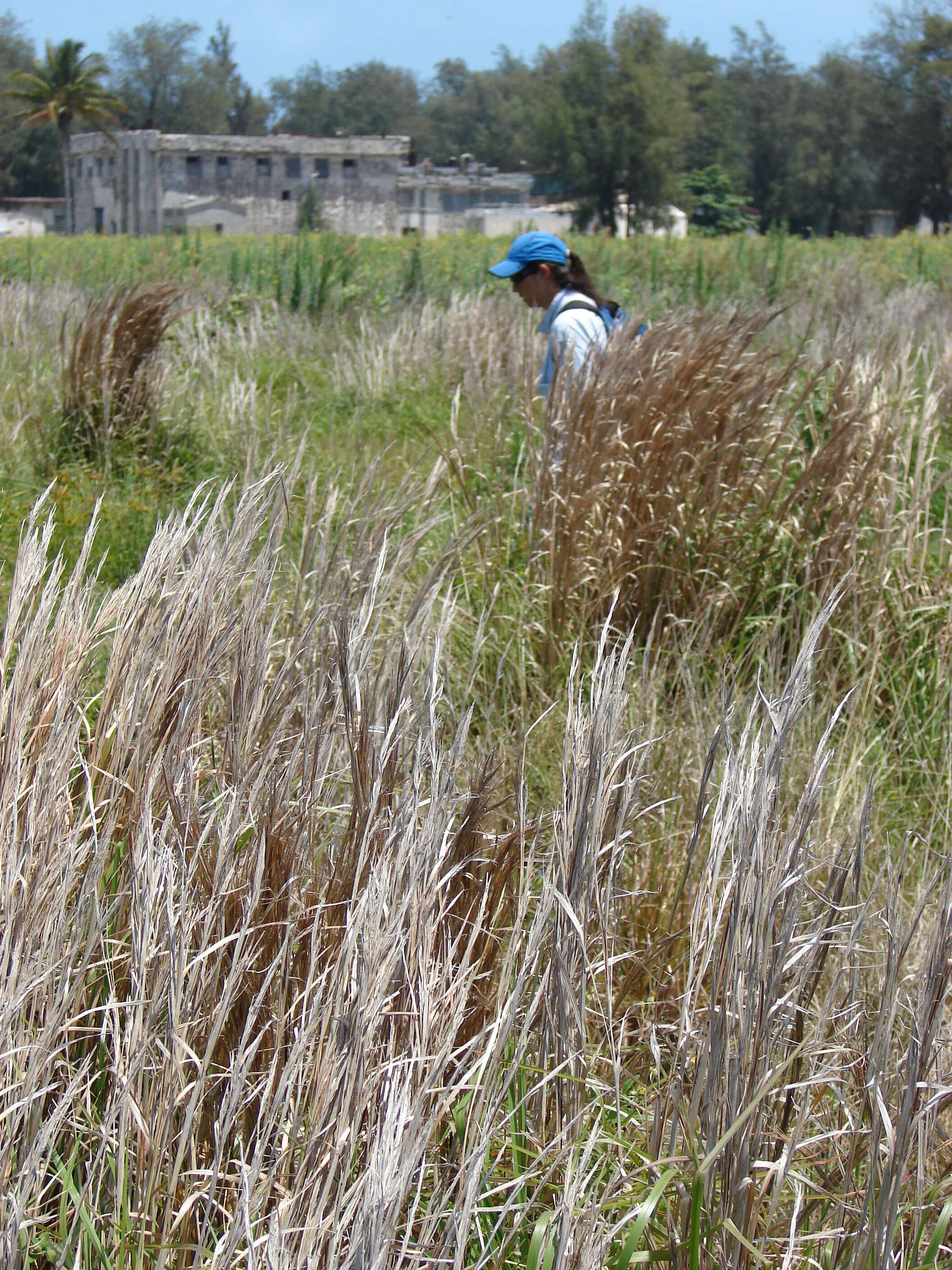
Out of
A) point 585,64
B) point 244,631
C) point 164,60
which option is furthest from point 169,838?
point 164,60

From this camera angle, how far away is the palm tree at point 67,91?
58188mm

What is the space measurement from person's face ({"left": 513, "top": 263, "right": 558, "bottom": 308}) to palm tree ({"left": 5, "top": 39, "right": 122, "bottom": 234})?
5952 centimetres

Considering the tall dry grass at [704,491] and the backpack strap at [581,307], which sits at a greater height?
the backpack strap at [581,307]

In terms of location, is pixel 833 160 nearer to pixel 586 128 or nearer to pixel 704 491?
pixel 586 128

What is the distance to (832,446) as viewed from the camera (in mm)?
3818

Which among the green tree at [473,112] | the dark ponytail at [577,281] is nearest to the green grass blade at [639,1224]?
the dark ponytail at [577,281]

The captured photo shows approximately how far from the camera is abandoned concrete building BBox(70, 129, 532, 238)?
6147cm

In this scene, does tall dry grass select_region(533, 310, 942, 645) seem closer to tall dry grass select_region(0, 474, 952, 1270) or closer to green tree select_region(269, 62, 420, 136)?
tall dry grass select_region(0, 474, 952, 1270)

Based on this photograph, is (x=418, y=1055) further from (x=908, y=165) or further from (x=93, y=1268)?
(x=908, y=165)

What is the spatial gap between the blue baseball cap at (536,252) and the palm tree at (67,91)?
195ft

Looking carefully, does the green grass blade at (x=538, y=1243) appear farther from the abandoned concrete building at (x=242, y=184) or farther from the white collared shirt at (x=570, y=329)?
the abandoned concrete building at (x=242, y=184)

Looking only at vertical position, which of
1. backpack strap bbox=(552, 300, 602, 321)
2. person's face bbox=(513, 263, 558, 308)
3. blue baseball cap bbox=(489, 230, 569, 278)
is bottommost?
backpack strap bbox=(552, 300, 602, 321)

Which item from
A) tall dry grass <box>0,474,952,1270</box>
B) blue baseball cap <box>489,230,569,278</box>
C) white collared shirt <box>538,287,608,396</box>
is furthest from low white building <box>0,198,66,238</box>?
tall dry grass <box>0,474,952,1270</box>

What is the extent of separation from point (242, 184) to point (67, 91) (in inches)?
390
